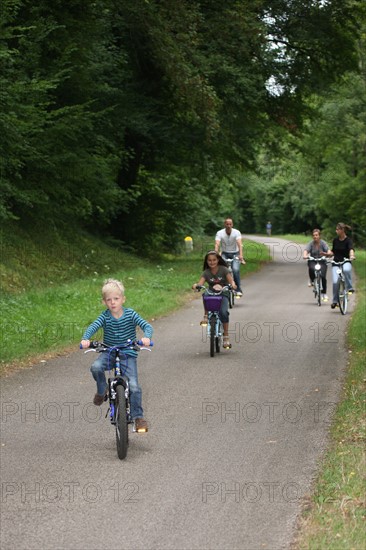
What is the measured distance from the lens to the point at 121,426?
27.2 ft

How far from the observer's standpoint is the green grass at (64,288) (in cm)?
1555

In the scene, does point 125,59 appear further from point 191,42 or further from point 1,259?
point 1,259

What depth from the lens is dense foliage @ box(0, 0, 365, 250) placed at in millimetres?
23656

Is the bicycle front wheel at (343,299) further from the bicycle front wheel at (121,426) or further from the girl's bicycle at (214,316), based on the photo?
the bicycle front wheel at (121,426)

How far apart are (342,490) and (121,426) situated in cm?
219

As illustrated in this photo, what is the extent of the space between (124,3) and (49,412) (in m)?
21.8

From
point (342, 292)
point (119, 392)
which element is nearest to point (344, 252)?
point (342, 292)

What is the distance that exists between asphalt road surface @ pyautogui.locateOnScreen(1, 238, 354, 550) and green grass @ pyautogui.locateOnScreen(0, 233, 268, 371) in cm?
117

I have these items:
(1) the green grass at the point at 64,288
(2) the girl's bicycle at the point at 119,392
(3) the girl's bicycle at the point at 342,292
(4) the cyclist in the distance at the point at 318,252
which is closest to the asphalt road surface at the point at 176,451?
(2) the girl's bicycle at the point at 119,392

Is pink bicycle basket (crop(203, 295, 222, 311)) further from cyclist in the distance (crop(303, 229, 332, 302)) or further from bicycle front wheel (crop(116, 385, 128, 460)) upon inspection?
cyclist in the distance (crop(303, 229, 332, 302))

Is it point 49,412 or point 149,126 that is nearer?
point 49,412

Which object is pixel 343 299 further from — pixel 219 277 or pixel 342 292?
pixel 219 277

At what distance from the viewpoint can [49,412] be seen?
34.2 feet

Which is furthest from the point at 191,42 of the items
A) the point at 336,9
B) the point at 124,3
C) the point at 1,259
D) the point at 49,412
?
the point at 49,412
